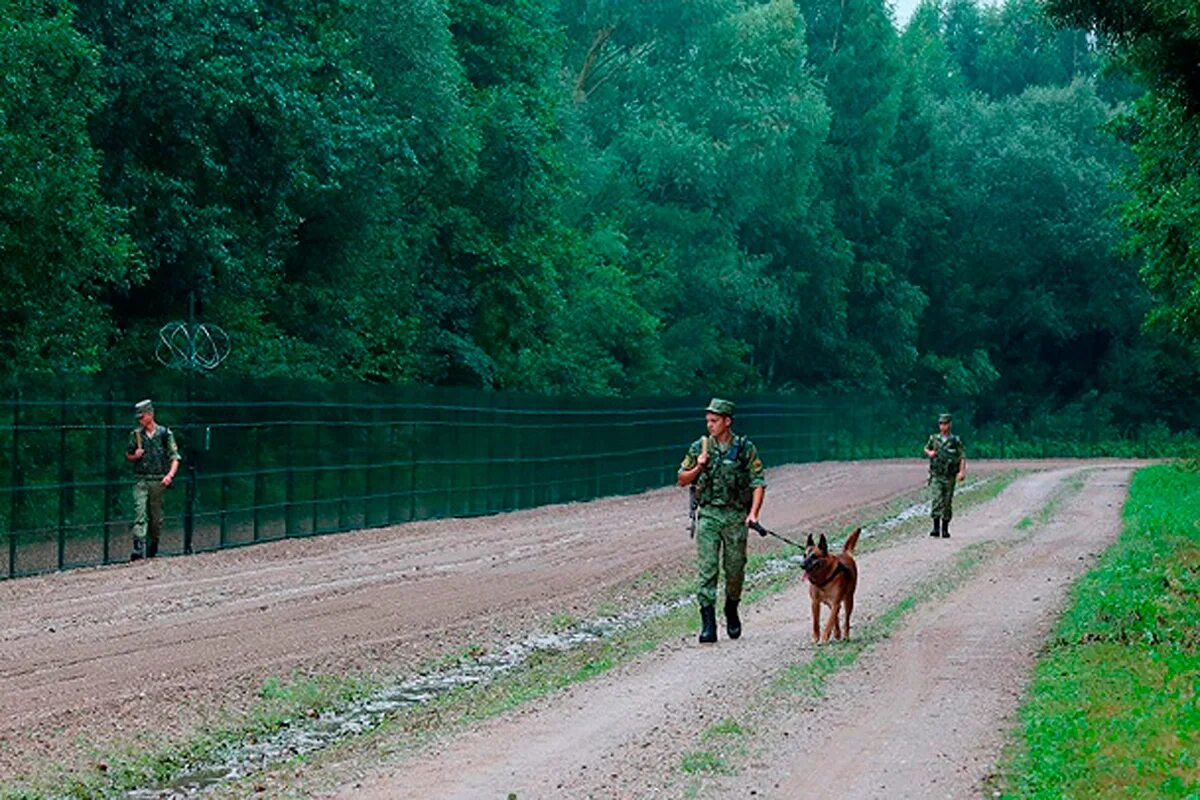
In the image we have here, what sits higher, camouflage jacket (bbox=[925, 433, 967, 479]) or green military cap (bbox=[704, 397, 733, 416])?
green military cap (bbox=[704, 397, 733, 416])

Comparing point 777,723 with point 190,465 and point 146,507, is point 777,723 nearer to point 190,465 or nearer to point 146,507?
point 146,507

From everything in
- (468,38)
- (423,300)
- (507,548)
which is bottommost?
(507,548)

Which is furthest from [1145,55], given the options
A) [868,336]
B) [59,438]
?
[868,336]

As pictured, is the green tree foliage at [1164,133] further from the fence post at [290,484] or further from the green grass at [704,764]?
the fence post at [290,484]

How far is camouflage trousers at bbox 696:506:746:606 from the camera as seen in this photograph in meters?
17.6

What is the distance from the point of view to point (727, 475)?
1752 cm

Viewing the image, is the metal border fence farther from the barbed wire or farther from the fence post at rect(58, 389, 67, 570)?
the barbed wire

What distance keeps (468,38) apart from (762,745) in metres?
42.7

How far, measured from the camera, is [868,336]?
8600 cm

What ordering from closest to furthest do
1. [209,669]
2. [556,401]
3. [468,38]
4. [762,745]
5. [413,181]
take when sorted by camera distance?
[762,745] → [209,669] → [556,401] → [413,181] → [468,38]

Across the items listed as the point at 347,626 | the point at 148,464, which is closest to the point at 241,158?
the point at 148,464

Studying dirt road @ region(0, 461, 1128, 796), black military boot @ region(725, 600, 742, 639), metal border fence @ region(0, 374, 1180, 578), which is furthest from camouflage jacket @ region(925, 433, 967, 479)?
black military boot @ region(725, 600, 742, 639)

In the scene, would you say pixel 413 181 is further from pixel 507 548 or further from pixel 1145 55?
pixel 1145 55

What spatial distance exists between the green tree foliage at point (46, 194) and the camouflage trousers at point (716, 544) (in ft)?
47.1
